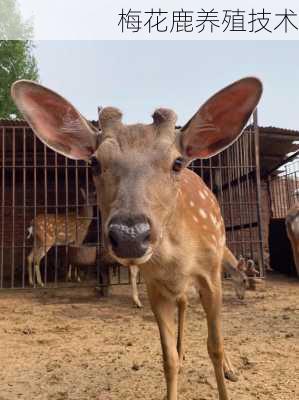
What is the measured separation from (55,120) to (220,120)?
3.60 feet

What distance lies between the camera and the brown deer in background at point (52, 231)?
9.68 metres

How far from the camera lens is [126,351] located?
13.9ft

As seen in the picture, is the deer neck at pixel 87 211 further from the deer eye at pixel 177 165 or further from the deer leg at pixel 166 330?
the deer eye at pixel 177 165

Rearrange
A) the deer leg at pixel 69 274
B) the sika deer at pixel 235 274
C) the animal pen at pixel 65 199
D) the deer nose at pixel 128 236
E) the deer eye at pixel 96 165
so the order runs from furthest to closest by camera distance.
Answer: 1. the deer leg at pixel 69 274
2. the animal pen at pixel 65 199
3. the sika deer at pixel 235 274
4. the deer eye at pixel 96 165
5. the deer nose at pixel 128 236

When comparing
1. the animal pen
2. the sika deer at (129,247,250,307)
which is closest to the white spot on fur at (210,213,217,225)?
the sika deer at (129,247,250,307)

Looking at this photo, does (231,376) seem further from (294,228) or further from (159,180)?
(294,228)

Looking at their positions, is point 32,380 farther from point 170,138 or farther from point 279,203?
point 279,203

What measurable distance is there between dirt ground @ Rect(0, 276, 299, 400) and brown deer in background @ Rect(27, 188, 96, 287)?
2.60 metres

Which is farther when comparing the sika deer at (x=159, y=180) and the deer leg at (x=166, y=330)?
the deer leg at (x=166, y=330)

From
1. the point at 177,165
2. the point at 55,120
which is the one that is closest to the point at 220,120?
the point at 177,165

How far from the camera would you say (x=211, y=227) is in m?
3.38

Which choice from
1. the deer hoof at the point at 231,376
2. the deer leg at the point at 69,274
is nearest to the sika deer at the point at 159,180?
the deer hoof at the point at 231,376

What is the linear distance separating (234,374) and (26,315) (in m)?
3.96

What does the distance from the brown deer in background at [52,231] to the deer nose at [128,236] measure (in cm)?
763
